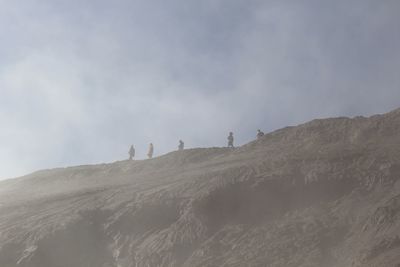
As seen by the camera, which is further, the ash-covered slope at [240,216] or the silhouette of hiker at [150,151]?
the silhouette of hiker at [150,151]

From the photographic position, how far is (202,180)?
2605cm

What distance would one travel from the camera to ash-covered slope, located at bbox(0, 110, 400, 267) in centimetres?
1912

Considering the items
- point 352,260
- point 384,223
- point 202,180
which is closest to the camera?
point 352,260

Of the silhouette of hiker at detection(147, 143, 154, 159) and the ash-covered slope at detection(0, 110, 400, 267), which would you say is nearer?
the ash-covered slope at detection(0, 110, 400, 267)

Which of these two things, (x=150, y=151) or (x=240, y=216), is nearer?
(x=240, y=216)

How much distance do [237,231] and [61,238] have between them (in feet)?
26.3

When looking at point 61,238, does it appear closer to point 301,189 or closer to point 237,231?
point 237,231

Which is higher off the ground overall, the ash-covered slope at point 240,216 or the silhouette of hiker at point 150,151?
the silhouette of hiker at point 150,151

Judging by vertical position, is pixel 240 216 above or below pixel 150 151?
below

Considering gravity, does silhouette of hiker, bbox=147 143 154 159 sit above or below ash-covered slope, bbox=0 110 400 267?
above

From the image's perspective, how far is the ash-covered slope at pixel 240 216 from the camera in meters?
19.1

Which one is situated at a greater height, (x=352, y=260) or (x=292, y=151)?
(x=292, y=151)

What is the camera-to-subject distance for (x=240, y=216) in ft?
74.0

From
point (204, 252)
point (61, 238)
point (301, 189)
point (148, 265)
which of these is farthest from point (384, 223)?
point (61, 238)
